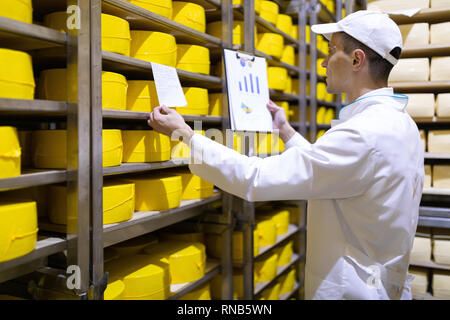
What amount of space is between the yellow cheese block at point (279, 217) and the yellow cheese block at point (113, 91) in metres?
1.48

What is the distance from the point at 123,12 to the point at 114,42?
0.17 metres

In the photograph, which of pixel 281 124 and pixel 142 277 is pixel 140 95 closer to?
pixel 142 277

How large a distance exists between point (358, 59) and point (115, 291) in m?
1.17

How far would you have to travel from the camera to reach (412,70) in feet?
7.39

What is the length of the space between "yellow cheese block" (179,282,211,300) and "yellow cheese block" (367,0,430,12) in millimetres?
1819

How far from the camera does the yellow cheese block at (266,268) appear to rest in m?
2.45

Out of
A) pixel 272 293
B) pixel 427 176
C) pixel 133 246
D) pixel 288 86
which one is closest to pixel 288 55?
pixel 288 86

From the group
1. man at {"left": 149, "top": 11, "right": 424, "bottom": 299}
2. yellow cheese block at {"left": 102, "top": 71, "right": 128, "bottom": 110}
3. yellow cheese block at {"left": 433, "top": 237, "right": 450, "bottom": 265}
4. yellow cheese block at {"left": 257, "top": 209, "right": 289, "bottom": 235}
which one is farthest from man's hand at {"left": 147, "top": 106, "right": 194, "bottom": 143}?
yellow cheese block at {"left": 433, "top": 237, "right": 450, "bottom": 265}

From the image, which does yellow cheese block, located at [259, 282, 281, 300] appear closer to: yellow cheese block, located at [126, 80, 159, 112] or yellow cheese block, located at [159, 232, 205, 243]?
yellow cheese block, located at [159, 232, 205, 243]

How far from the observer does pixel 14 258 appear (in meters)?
1.08

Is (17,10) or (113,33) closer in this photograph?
(17,10)
